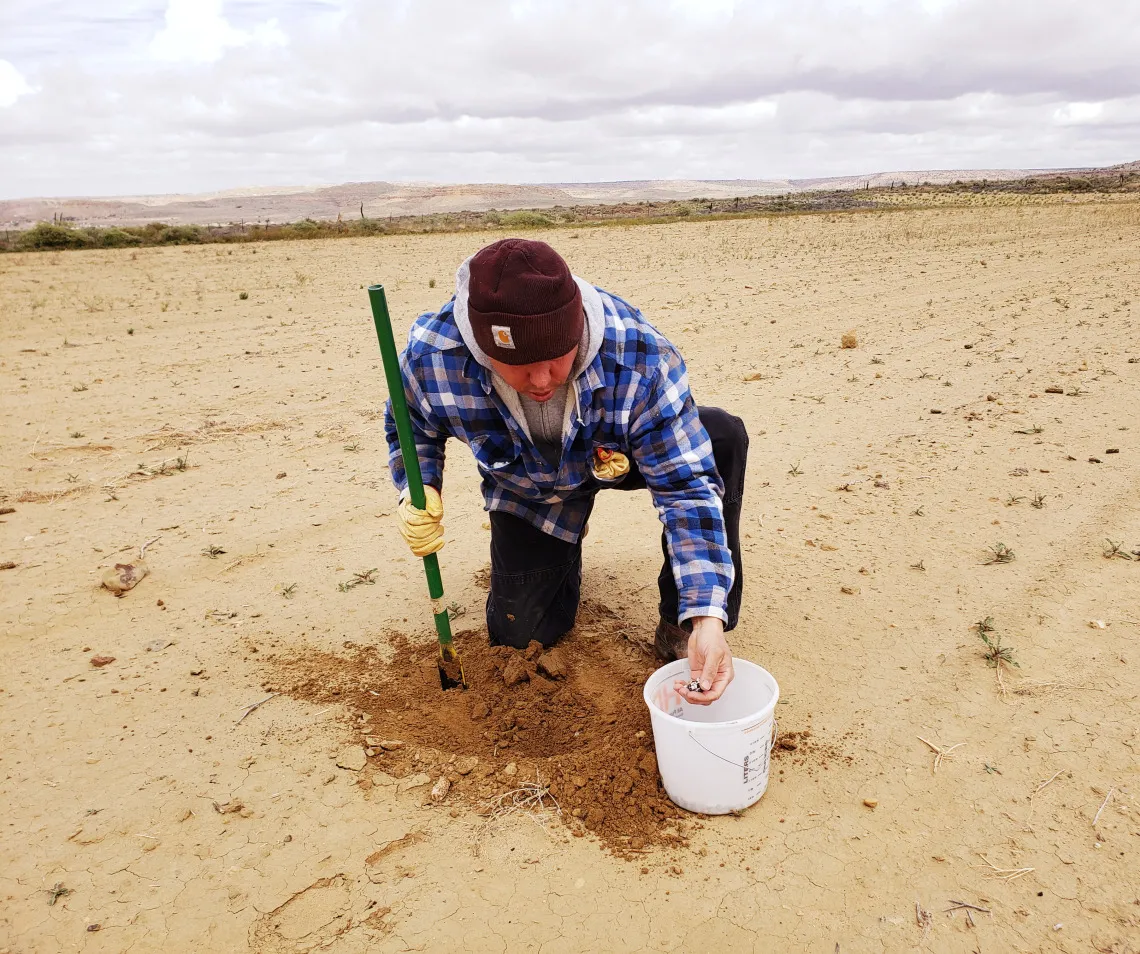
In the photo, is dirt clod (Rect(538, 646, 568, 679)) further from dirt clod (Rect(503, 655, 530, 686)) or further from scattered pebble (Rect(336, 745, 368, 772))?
scattered pebble (Rect(336, 745, 368, 772))

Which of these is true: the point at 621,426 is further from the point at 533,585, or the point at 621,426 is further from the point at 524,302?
the point at 533,585

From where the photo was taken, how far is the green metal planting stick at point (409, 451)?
6.96 feet

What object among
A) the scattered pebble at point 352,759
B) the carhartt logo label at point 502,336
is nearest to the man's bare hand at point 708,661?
the carhartt logo label at point 502,336

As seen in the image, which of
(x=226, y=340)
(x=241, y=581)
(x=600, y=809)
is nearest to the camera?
(x=600, y=809)

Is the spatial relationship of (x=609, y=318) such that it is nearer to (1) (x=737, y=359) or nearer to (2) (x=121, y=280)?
(1) (x=737, y=359)

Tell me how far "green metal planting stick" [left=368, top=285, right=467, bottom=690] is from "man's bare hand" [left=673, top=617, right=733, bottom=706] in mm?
842

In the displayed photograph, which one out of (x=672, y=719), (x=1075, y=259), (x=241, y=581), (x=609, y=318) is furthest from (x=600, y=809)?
(x=1075, y=259)

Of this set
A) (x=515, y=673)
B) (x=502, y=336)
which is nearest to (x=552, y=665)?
(x=515, y=673)

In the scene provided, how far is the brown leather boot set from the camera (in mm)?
2545

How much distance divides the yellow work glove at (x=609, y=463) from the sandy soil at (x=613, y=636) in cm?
81

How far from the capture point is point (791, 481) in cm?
395

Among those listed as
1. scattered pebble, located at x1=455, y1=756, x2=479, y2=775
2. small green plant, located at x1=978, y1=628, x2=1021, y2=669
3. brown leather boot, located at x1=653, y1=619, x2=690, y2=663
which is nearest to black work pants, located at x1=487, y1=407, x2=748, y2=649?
brown leather boot, located at x1=653, y1=619, x2=690, y2=663

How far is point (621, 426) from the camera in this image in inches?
83.2

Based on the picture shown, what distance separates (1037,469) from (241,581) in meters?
3.65
